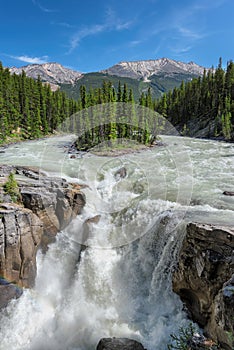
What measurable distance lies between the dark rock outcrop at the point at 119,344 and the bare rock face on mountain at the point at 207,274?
252 cm

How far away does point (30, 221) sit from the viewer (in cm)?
1249

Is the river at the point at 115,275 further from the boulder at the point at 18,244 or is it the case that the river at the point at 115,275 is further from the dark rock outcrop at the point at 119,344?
the boulder at the point at 18,244

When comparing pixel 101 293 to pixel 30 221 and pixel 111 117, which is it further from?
Answer: pixel 111 117

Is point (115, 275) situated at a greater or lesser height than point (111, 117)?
lesser

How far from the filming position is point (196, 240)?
985 cm

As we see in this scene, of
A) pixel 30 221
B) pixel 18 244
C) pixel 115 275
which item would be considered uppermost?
pixel 30 221

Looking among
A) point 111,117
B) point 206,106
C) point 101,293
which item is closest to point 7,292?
point 101,293

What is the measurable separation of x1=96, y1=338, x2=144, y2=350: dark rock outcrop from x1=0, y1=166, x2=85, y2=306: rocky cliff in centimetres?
448

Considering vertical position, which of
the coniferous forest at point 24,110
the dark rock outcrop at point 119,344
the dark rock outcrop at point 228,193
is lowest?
the dark rock outcrop at point 119,344

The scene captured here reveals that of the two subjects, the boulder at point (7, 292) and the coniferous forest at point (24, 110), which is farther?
the coniferous forest at point (24, 110)

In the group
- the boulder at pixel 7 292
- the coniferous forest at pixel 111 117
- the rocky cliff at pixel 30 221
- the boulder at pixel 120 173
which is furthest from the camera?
the coniferous forest at pixel 111 117

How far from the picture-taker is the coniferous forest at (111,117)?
47.8 metres

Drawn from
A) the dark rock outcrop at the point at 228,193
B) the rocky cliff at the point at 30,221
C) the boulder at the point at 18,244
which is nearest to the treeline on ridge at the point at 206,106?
the dark rock outcrop at the point at 228,193

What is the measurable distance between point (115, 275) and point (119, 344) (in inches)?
161
